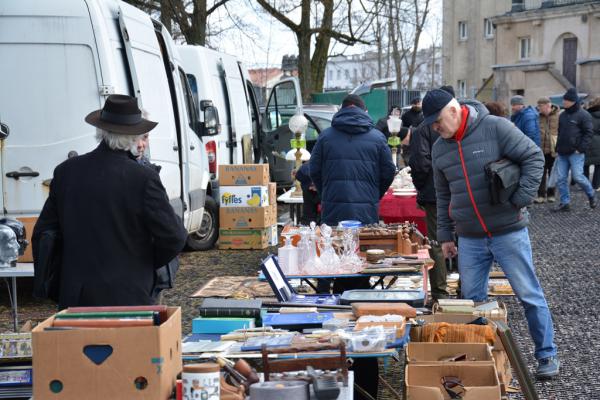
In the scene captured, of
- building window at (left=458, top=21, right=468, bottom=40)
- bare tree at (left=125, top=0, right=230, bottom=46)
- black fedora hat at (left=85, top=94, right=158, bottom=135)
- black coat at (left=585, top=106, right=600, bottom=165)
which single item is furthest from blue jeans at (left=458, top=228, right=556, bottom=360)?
building window at (left=458, top=21, right=468, bottom=40)

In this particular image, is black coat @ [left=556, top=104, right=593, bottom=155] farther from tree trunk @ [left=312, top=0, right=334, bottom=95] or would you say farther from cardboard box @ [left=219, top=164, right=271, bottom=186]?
tree trunk @ [left=312, top=0, right=334, bottom=95]

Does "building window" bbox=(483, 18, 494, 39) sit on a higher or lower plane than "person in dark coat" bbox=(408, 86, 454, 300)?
higher

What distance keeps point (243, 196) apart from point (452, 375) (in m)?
8.10

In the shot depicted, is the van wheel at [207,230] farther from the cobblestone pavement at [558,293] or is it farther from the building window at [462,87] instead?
the building window at [462,87]

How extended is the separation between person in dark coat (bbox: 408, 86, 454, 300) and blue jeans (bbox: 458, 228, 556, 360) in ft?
7.16

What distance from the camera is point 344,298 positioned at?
580 centimetres

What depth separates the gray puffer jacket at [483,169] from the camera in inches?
237

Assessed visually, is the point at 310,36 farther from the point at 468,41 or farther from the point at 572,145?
the point at 468,41

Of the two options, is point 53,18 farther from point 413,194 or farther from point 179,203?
point 413,194

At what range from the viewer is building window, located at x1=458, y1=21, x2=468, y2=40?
2393 inches

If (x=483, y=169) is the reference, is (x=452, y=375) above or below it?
below

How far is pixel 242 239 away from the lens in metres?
12.6

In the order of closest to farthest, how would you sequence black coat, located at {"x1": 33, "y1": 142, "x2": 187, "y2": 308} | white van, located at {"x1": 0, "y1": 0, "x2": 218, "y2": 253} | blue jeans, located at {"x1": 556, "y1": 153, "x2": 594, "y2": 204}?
black coat, located at {"x1": 33, "y1": 142, "x2": 187, "y2": 308} < white van, located at {"x1": 0, "y1": 0, "x2": 218, "y2": 253} < blue jeans, located at {"x1": 556, "y1": 153, "x2": 594, "y2": 204}

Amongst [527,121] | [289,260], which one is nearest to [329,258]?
[289,260]
